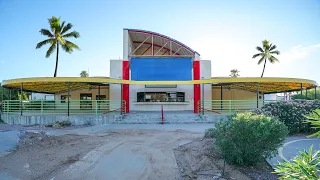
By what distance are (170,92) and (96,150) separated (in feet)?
51.9

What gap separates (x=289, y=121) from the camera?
9.88 m

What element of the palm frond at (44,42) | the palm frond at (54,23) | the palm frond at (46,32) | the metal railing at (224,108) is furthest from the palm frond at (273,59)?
the palm frond at (46,32)

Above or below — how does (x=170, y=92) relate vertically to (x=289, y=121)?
above

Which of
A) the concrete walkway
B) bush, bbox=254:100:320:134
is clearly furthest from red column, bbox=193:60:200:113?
the concrete walkway

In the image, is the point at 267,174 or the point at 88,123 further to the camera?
Answer: the point at 88,123

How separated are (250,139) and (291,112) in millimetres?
6417

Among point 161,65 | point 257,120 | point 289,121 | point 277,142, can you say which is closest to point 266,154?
point 277,142

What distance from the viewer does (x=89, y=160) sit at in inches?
237

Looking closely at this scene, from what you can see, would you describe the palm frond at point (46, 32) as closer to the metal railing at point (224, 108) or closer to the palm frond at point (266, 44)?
the metal railing at point (224, 108)

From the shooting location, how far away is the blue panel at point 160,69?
21.3 m

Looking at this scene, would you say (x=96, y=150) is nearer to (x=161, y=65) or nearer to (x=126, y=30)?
(x=161, y=65)

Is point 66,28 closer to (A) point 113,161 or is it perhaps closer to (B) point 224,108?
(B) point 224,108

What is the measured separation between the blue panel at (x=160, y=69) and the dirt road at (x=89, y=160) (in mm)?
13143

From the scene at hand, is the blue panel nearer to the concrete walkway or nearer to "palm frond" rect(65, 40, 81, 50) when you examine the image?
"palm frond" rect(65, 40, 81, 50)
